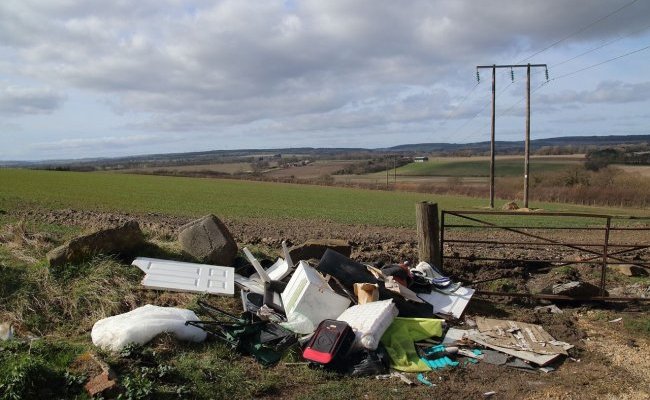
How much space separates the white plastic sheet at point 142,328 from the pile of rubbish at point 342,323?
1 centimetres

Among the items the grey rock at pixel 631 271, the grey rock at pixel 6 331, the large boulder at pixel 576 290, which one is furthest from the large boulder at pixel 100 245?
the grey rock at pixel 631 271

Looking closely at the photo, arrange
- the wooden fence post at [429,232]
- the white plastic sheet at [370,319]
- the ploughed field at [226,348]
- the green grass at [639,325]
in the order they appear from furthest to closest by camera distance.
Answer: the wooden fence post at [429,232] → the green grass at [639,325] → the white plastic sheet at [370,319] → the ploughed field at [226,348]

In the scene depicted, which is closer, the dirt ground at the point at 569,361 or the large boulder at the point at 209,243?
the dirt ground at the point at 569,361

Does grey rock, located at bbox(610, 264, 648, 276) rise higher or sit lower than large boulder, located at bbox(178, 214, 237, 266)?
lower

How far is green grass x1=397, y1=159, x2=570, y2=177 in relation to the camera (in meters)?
80.5

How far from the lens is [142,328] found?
593cm

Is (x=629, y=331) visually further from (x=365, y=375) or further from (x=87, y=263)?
(x=87, y=263)

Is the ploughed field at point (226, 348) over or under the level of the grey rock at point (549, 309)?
over

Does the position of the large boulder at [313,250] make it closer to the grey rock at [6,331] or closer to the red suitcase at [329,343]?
the red suitcase at [329,343]

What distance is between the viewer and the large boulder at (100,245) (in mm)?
7734

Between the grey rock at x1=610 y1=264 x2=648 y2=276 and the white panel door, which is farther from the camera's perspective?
the grey rock at x1=610 y1=264 x2=648 y2=276

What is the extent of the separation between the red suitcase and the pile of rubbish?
0.01 m

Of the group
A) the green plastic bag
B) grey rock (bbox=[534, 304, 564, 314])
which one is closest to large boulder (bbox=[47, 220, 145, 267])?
the green plastic bag

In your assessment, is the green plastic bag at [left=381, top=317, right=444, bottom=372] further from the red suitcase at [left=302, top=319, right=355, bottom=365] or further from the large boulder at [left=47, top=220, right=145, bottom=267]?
the large boulder at [left=47, top=220, right=145, bottom=267]
